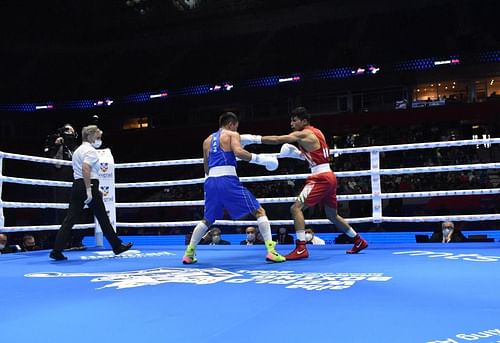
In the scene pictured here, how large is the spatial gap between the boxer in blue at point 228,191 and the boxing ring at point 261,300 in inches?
7.2

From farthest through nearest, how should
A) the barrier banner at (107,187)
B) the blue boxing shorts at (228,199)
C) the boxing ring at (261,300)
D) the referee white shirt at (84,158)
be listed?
the barrier banner at (107,187) < the referee white shirt at (84,158) < the blue boxing shorts at (228,199) < the boxing ring at (261,300)

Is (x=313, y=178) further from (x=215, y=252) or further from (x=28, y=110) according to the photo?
(x=28, y=110)

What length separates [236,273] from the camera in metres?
3.26

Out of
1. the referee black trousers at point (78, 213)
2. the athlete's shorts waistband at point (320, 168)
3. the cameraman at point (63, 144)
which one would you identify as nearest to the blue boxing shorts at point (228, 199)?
the athlete's shorts waistband at point (320, 168)

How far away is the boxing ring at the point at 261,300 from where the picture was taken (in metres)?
1.77

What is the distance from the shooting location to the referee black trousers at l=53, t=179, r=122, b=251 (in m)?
4.47

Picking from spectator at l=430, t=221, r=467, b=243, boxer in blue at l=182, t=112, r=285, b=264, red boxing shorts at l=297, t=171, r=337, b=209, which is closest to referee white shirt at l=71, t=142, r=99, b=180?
boxer in blue at l=182, t=112, r=285, b=264

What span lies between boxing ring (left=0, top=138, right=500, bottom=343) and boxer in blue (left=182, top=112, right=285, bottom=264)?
0.18 meters

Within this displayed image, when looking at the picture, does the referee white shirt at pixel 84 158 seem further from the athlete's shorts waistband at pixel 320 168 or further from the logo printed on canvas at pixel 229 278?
the athlete's shorts waistband at pixel 320 168

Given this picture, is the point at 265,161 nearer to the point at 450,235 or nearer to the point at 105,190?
the point at 105,190

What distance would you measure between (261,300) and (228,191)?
1580 mm

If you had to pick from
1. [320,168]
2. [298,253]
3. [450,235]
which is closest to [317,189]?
[320,168]

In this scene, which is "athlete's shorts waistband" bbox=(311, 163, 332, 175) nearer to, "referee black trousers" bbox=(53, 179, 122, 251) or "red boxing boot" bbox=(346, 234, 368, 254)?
"red boxing boot" bbox=(346, 234, 368, 254)

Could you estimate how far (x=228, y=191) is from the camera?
12.6ft
